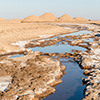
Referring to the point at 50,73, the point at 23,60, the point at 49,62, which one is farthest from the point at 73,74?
the point at 23,60

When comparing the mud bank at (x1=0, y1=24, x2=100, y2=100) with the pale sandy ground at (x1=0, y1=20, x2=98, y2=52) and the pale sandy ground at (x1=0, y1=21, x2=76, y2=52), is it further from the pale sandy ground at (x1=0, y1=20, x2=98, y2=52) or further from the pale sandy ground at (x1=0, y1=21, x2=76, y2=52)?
the pale sandy ground at (x1=0, y1=21, x2=76, y2=52)

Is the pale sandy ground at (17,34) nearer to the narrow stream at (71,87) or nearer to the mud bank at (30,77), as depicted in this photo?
the mud bank at (30,77)

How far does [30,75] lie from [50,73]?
146 cm

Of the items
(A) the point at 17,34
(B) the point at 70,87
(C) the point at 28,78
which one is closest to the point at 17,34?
(A) the point at 17,34

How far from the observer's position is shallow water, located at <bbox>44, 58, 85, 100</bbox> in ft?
23.4

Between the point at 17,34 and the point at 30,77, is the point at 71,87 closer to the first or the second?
the point at 30,77

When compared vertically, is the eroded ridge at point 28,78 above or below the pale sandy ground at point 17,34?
below

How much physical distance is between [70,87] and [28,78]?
2.74 metres

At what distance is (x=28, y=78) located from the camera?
8.62 meters

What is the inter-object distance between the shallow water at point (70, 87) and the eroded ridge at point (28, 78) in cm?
36

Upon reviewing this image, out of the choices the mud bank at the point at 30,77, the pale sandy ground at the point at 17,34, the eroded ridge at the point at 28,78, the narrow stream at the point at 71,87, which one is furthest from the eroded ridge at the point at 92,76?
the pale sandy ground at the point at 17,34

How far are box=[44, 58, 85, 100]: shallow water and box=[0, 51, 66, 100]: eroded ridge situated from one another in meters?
0.36

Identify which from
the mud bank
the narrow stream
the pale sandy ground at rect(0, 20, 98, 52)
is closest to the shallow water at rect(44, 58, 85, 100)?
the narrow stream

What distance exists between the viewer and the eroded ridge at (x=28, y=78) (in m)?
7.08
